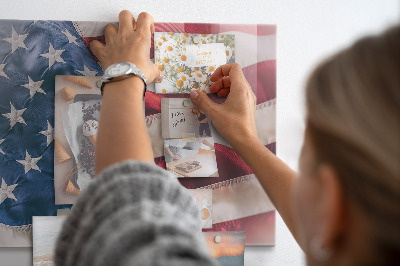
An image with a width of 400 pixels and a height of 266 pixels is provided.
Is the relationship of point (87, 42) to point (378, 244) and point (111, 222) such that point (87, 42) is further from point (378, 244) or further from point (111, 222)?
point (378, 244)

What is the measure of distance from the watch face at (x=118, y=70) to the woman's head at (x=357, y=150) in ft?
1.16

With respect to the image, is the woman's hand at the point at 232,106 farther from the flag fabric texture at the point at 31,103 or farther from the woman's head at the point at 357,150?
the woman's head at the point at 357,150

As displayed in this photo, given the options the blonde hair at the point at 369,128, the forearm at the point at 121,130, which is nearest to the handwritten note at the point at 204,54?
the forearm at the point at 121,130

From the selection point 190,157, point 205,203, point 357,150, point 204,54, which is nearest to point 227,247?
point 205,203

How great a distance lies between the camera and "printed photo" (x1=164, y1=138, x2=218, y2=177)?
814 millimetres

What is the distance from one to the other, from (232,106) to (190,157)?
0.46ft

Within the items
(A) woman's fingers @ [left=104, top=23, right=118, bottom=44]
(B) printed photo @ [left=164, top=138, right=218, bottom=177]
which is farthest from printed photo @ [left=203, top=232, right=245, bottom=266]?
(A) woman's fingers @ [left=104, top=23, right=118, bottom=44]

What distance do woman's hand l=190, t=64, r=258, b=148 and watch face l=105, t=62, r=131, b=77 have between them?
0.64 ft

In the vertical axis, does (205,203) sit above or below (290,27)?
below

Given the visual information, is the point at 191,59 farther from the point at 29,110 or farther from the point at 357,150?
the point at 357,150

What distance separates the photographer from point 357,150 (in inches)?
13.3

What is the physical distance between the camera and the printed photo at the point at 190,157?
0.81 metres

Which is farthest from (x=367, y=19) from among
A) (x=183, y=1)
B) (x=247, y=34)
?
(x=183, y=1)

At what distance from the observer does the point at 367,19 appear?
2.75 ft
